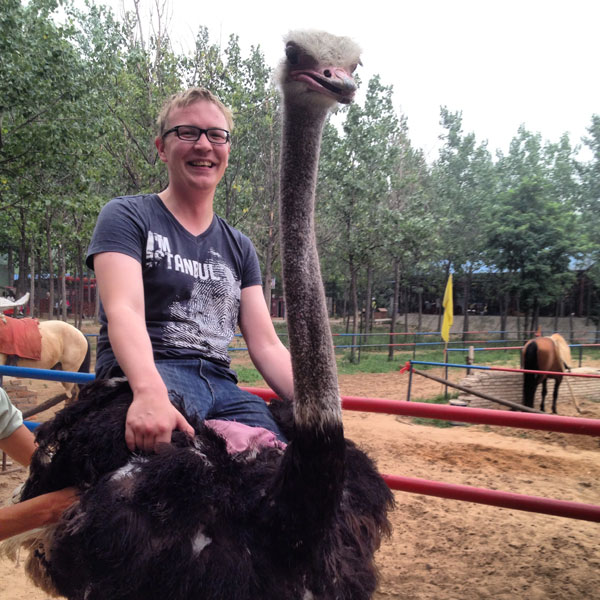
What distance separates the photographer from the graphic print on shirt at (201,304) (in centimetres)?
154

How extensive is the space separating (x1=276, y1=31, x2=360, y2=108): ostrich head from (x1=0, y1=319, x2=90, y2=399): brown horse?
6.76 meters

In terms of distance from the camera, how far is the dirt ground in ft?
9.18

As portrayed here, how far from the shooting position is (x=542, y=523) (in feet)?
12.1

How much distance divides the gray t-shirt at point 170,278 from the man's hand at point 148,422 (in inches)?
10.4

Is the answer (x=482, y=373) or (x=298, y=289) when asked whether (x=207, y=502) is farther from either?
(x=482, y=373)

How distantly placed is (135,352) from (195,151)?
61cm

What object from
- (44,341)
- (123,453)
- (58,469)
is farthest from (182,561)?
(44,341)

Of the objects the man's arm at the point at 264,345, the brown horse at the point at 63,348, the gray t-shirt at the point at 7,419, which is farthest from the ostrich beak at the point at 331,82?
the brown horse at the point at 63,348

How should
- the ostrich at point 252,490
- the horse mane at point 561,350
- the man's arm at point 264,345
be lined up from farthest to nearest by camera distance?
the horse mane at point 561,350, the man's arm at point 264,345, the ostrich at point 252,490

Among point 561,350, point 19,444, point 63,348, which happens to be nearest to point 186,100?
point 19,444

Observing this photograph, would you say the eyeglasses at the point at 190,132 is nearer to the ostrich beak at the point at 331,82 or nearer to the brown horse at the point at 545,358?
the ostrich beak at the point at 331,82

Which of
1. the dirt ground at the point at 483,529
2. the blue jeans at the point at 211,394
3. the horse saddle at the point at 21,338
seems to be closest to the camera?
the blue jeans at the point at 211,394

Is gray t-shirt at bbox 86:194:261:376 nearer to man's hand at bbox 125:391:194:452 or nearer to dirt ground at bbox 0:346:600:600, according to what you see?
man's hand at bbox 125:391:194:452

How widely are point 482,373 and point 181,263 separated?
25.5ft
